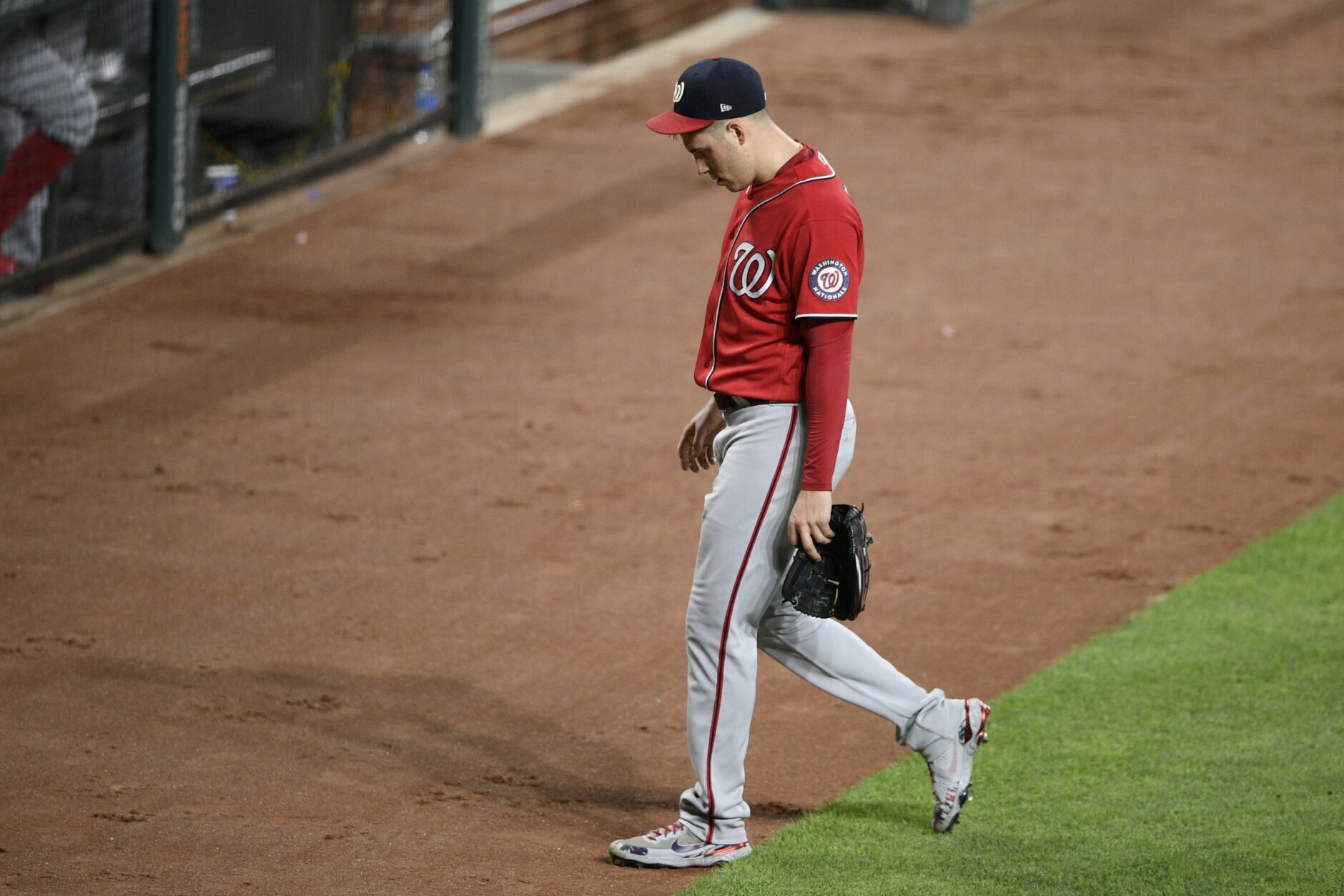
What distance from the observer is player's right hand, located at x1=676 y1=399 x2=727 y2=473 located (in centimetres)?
404

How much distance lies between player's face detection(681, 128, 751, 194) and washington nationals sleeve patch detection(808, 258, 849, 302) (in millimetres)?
240

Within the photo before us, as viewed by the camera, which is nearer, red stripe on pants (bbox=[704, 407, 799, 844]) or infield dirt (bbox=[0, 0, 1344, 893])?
red stripe on pants (bbox=[704, 407, 799, 844])

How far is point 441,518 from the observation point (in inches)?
245

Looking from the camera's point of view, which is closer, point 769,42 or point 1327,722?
point 1327,722

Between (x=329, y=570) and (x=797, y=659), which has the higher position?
(x=797, y=659)

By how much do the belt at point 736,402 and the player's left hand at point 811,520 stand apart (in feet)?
0.72

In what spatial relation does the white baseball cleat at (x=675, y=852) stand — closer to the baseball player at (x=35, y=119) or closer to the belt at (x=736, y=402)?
the belt at (x=736, y=402)

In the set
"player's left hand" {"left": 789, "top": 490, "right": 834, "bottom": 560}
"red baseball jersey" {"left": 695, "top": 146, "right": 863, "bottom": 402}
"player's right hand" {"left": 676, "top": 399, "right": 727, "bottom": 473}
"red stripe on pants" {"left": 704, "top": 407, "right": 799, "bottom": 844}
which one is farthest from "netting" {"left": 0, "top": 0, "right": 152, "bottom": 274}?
"player's left hand" {"left": 789, "top": 490, "right": 834, "bottom": 560}

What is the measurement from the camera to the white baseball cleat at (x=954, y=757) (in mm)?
3912

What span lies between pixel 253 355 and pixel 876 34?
9107 millimetres

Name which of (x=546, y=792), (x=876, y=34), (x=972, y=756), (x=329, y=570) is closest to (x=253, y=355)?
(x=329, y=570)

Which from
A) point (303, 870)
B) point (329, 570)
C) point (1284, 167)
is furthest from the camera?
point (1284, 167)

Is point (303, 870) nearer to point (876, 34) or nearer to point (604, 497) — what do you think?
point (604, 497)

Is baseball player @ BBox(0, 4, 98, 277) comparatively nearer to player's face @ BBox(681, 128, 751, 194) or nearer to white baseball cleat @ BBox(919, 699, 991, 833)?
player's face @ BBox(681, 128, 751, 194)
